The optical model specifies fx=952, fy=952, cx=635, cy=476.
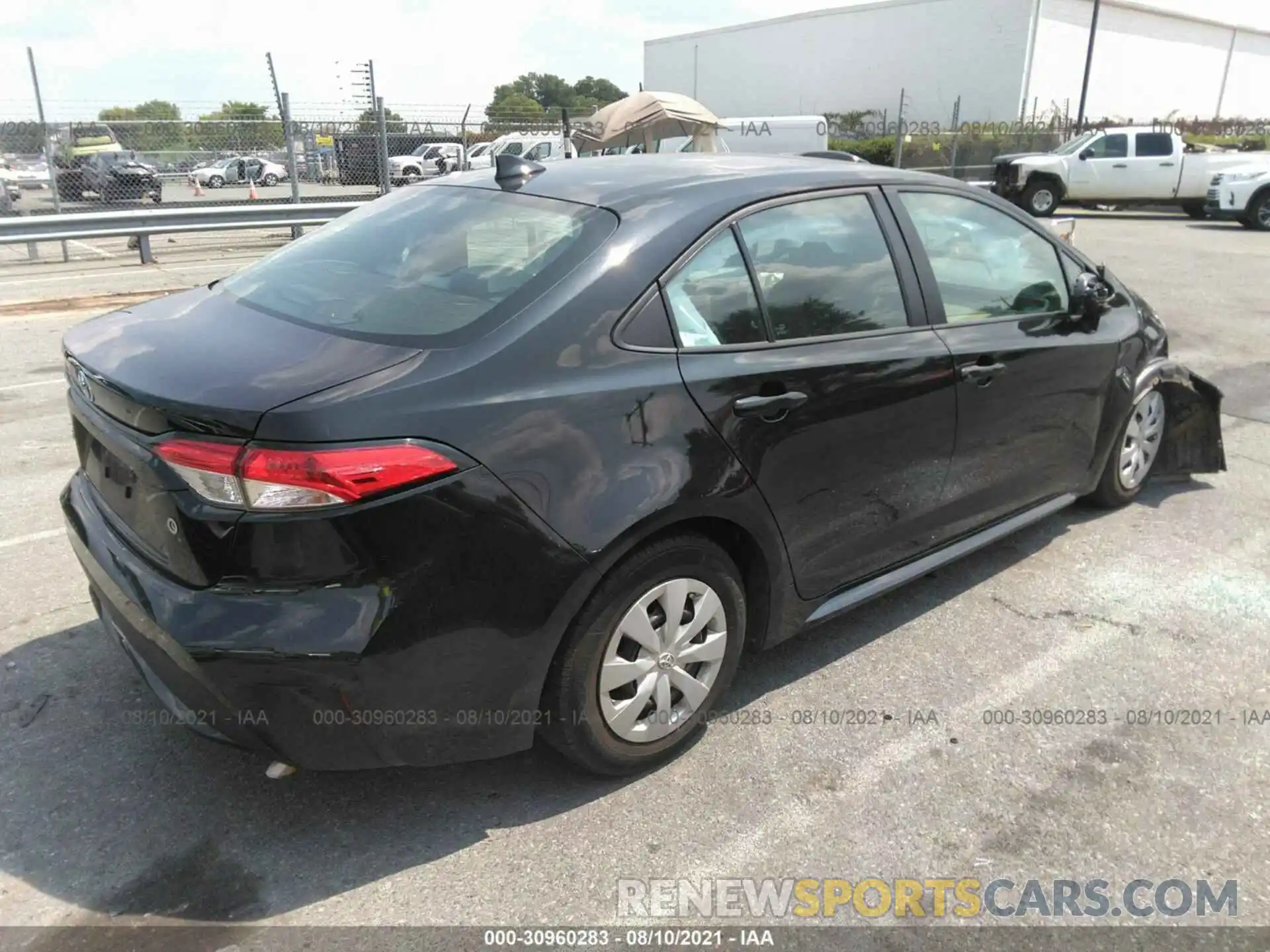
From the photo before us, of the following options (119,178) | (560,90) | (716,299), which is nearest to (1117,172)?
(119,178)

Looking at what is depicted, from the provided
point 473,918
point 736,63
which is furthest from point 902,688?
point 736,63

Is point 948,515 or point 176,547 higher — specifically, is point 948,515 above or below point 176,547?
below

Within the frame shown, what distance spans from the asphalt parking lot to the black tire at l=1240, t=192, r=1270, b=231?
18881 millimetres

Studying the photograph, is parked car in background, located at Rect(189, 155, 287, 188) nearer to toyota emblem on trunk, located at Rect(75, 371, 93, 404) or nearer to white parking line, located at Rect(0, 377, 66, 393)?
white parking line, located at Rect(0, 377, 66, 393)

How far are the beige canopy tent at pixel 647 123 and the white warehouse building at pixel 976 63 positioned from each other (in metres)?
35.0

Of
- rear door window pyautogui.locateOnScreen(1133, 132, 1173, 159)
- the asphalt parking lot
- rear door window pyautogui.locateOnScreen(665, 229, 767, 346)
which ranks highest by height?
rear door window pyautogui.locateOnScreen(1133, 132, 1173, 159)

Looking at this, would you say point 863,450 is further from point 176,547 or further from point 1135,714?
point 176,547

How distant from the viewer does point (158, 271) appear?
12.1m

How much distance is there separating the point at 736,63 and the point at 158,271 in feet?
193

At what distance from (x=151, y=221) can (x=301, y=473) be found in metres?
11.3

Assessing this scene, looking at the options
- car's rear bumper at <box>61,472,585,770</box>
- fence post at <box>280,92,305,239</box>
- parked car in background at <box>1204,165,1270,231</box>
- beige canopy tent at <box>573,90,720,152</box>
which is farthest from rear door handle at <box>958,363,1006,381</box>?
parked car in background at <box>1204,165,1270,231</box>

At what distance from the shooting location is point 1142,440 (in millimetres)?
4773

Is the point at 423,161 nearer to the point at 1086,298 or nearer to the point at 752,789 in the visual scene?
the point at 1086,298

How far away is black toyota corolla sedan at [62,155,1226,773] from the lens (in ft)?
7.13
